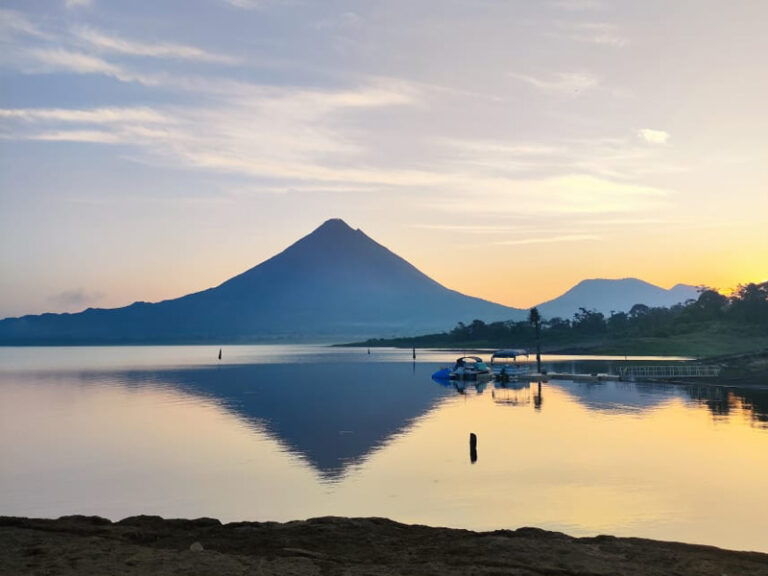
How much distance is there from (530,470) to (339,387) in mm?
54794

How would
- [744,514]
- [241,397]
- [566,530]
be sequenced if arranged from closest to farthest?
[566,530] → [744,514] → [241,397]

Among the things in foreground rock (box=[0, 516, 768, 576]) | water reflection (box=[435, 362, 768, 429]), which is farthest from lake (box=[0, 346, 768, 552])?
foreground rock (box=[0, 516, 768, 576])

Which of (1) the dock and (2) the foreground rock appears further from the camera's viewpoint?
(1) the dock

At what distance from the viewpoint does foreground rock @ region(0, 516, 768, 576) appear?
1519 cm

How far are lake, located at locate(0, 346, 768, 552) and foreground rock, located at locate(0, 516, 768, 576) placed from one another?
402cm

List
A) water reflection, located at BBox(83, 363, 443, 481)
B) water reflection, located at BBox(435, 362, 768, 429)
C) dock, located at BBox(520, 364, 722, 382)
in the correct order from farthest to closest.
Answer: dock, located at BBox(520, 364, 722, 382), water reflection, located at BBox(435, 362, 768, 429), water reflection, located at BBox(83, 363, 443, 481)

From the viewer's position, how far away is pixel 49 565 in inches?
592

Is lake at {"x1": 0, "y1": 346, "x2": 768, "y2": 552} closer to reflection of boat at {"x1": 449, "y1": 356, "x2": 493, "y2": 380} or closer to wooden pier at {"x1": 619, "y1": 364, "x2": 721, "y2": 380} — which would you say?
wooden pier at {"x1": 619, "y1": 364, "x2": 721, "y2": 380}

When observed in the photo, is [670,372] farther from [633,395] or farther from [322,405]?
[322,405]

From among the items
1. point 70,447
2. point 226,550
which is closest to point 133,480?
point 70,447

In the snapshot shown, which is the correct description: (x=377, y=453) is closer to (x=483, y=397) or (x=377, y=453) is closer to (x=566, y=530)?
(x=566, y=530)

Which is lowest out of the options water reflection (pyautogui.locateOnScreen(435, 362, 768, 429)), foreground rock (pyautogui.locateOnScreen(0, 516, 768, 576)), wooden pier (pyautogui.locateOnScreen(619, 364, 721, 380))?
water reflection (pyautogui.locateOnScreen(435, 362, 768, 429))

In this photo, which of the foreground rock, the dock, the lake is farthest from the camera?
the dock

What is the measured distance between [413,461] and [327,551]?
17758 mm
